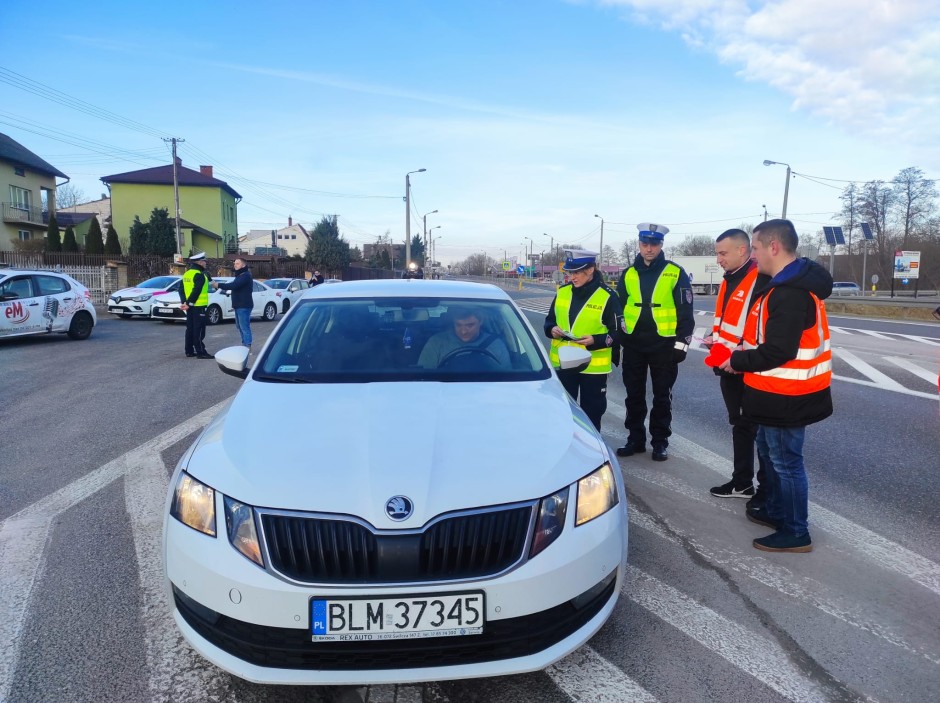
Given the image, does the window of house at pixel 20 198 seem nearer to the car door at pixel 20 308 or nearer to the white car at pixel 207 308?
the white car at pixel 207 308

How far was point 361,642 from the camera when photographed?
7.06 ft

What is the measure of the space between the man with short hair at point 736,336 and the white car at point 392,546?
2.04 m

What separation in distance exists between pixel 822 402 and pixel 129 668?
358 cm

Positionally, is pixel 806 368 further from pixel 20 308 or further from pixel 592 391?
pixel 20 308

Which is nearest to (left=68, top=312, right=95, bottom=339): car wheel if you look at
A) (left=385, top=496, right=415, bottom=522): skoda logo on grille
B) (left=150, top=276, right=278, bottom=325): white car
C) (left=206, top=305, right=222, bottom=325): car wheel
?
(left=150, top=276, right=278, bottom=325): white car

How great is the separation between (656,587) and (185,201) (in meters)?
63.4

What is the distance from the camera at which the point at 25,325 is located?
13305 mm

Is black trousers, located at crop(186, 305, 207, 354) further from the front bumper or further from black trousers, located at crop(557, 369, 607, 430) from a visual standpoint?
the front bumper

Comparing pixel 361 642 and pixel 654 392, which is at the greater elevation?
pixel 654 392

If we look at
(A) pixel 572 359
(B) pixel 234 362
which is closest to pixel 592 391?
(A) pixel 572 359

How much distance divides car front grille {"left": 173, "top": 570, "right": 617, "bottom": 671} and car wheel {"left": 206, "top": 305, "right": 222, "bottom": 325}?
751 inches

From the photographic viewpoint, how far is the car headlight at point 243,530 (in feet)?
7.35

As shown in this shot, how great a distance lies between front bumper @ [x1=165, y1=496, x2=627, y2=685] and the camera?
7.08 feet

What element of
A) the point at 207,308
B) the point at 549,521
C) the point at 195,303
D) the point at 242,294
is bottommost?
the point at 207,308
